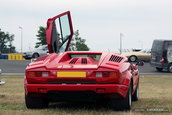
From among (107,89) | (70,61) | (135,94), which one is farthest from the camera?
(135,94)

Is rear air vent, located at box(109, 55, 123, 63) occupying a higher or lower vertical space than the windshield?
lower

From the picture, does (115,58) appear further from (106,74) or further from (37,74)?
(37,74)

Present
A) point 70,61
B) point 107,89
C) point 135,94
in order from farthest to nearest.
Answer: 1. point 135,94
2. point 70,61
3. point 107,89

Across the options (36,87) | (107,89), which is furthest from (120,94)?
(36,87)

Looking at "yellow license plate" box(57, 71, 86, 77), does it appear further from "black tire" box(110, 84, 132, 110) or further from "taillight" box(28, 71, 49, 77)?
"black tire" box(110, 84, 132, 110)

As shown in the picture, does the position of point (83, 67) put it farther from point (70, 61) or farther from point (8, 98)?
point (8, 98)

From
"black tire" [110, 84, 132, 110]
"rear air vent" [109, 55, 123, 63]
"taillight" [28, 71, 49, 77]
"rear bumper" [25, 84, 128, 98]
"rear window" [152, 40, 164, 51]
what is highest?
"rear window" [152, 40, 164, 51]

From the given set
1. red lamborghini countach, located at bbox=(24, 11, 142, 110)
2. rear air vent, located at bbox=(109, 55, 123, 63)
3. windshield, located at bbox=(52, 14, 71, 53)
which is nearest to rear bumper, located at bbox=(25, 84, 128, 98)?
red lamborghini countach, located at bbox=(24, 11, 142, 110)

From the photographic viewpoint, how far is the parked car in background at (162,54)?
88.6 ft

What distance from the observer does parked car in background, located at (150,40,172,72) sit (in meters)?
27.0

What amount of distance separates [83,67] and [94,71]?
0.69 feet

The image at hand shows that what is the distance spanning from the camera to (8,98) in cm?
966

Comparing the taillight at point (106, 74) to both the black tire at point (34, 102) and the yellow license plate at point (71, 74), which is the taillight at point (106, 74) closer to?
the yellow license plate at point (71, 74)

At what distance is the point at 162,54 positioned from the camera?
27.2 metres
